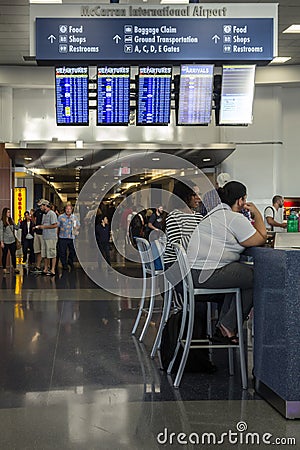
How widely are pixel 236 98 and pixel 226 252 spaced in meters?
3.43

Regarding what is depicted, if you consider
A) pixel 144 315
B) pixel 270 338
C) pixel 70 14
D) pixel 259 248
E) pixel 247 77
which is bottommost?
pixel 144 315

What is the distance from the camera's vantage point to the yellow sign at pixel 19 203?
16181 millimetres

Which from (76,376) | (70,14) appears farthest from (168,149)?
(76,376)

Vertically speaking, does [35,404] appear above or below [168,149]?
below

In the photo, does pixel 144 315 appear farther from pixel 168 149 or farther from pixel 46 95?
pixel 46 95

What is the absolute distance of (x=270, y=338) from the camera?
3971 mm

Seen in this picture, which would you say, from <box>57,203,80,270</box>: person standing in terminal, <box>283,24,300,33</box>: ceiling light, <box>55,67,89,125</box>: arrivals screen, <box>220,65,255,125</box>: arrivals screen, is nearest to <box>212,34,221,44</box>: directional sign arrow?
<box>220,65,255,125</box>: arrivals screen

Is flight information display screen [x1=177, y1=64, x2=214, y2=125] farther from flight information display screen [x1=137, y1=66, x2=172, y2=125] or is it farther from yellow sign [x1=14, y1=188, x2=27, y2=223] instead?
yellow sign [x1=14, y1=188, x2=27, y2=223]

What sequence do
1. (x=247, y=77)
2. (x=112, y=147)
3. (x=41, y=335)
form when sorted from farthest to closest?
(x=112, y=147)
(x=247, y=77)
(x=41, y=335)

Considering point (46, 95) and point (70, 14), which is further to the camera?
point (46, 95)

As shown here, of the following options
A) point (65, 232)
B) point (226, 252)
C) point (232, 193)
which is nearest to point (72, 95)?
→ point (232, 193)

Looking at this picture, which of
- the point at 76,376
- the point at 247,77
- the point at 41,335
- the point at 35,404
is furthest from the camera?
the point at 247,77

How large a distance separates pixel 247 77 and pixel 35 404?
4609 mm

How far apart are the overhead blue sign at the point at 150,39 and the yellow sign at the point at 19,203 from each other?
10066 millimetres
